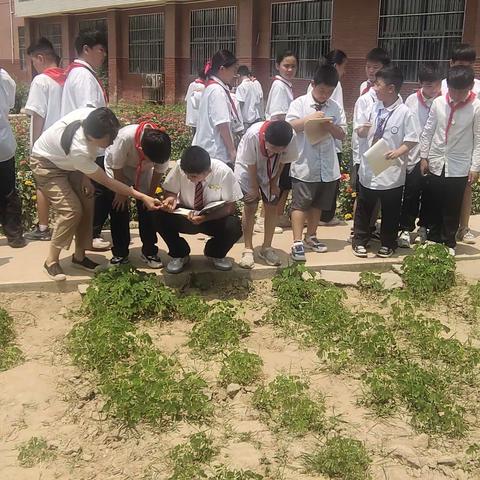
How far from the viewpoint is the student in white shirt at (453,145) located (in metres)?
5.29

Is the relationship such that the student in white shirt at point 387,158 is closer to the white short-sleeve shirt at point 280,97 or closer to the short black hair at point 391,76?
the short black hair at point 391,76

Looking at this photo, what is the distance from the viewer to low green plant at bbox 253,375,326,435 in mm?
3131

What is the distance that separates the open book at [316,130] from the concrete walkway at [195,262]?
995 mm

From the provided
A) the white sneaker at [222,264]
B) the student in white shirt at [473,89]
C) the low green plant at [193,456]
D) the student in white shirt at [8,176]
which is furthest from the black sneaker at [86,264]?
the student in white shirt at [473,89]

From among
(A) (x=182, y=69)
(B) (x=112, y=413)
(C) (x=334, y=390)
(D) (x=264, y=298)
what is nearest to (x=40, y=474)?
(B) (x=112, y=413)

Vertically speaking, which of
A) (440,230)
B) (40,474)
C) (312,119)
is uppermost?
(312,119)

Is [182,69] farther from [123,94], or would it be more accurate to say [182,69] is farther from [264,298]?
[264,298]

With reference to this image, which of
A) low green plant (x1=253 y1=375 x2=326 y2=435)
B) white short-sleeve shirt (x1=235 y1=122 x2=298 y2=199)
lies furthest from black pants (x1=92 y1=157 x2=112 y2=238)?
low green plant (x1=253 y1=375 x2=326 y2=435)

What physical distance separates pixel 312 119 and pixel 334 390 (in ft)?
7.76

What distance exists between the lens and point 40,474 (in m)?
2.79

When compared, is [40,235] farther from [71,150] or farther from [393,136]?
[393,136]

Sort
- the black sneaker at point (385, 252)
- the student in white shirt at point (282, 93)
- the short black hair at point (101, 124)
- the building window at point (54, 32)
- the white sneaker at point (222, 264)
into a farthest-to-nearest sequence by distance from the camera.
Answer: the building window at point (54, 32) → the student in white shirt at point (282, 93) → the black sneaker at point (385, 252) → the white sneaker at point (222, 264) → the short black hair at point (101, 124)

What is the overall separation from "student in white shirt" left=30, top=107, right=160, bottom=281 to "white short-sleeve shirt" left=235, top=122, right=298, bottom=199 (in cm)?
77

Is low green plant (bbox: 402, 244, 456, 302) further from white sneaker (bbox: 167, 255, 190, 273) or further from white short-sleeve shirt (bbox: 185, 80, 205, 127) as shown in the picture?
white short-sleeve shirt (bbox: 185, 80, 205, 127)
